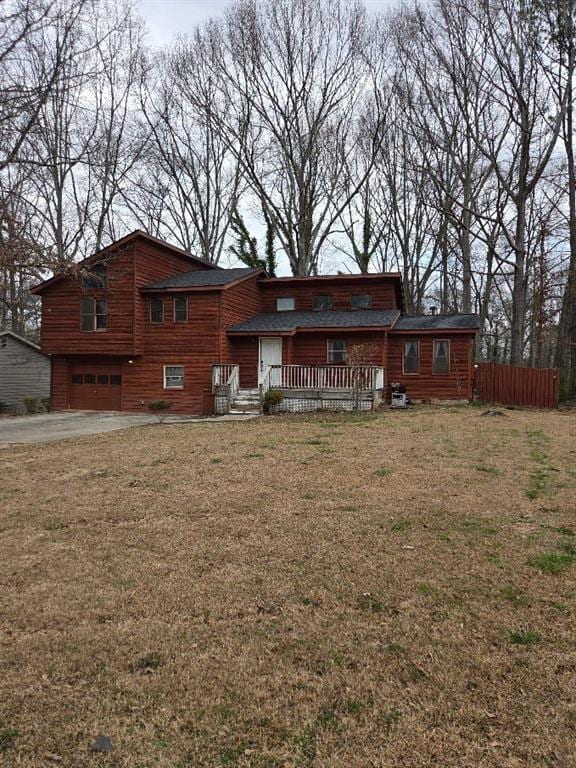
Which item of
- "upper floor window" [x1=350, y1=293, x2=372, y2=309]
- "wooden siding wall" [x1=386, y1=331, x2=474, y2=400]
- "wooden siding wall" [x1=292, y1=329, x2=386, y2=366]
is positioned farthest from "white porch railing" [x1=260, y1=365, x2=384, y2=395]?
"upper floor window" [x1=350, y1=293, x2=372, y2=309]

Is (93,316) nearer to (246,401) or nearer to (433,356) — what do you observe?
(246,401)

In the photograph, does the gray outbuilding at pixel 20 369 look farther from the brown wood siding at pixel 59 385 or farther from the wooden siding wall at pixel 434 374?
the wooden siding wall at pixel 434 374

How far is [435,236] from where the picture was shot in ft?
96.1

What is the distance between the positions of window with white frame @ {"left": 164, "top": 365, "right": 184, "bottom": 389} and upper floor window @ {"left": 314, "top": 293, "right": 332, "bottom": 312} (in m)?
6.57

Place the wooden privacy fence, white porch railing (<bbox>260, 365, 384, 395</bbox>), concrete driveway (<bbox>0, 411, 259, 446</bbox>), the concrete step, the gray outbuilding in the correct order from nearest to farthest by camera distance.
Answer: concrete driveway (<bbox>0, 411, 259, 446</bbox>) → white porch railing (<bbox>260, 365, 384, 395</bbox>) → the concrete step → the wooden privacy fence → the gray outbuilding

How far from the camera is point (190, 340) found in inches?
739

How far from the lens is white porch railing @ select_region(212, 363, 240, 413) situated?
16.8 metres

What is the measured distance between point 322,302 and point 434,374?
18.8 ft

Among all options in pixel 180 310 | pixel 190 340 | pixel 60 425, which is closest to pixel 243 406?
pixel 190 340

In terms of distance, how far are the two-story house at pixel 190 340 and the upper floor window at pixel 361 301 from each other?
0.86 m

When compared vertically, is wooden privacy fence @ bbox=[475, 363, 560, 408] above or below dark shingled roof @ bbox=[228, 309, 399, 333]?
below

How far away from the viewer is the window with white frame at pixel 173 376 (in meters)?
18.9

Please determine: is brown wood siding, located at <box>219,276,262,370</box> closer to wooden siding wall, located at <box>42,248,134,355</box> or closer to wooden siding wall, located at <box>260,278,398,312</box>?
wooden siding wall, located at <box>260,278,398,312</box>

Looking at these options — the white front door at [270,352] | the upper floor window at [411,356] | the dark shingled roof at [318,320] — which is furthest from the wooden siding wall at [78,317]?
the upper floor window at [411,356]
